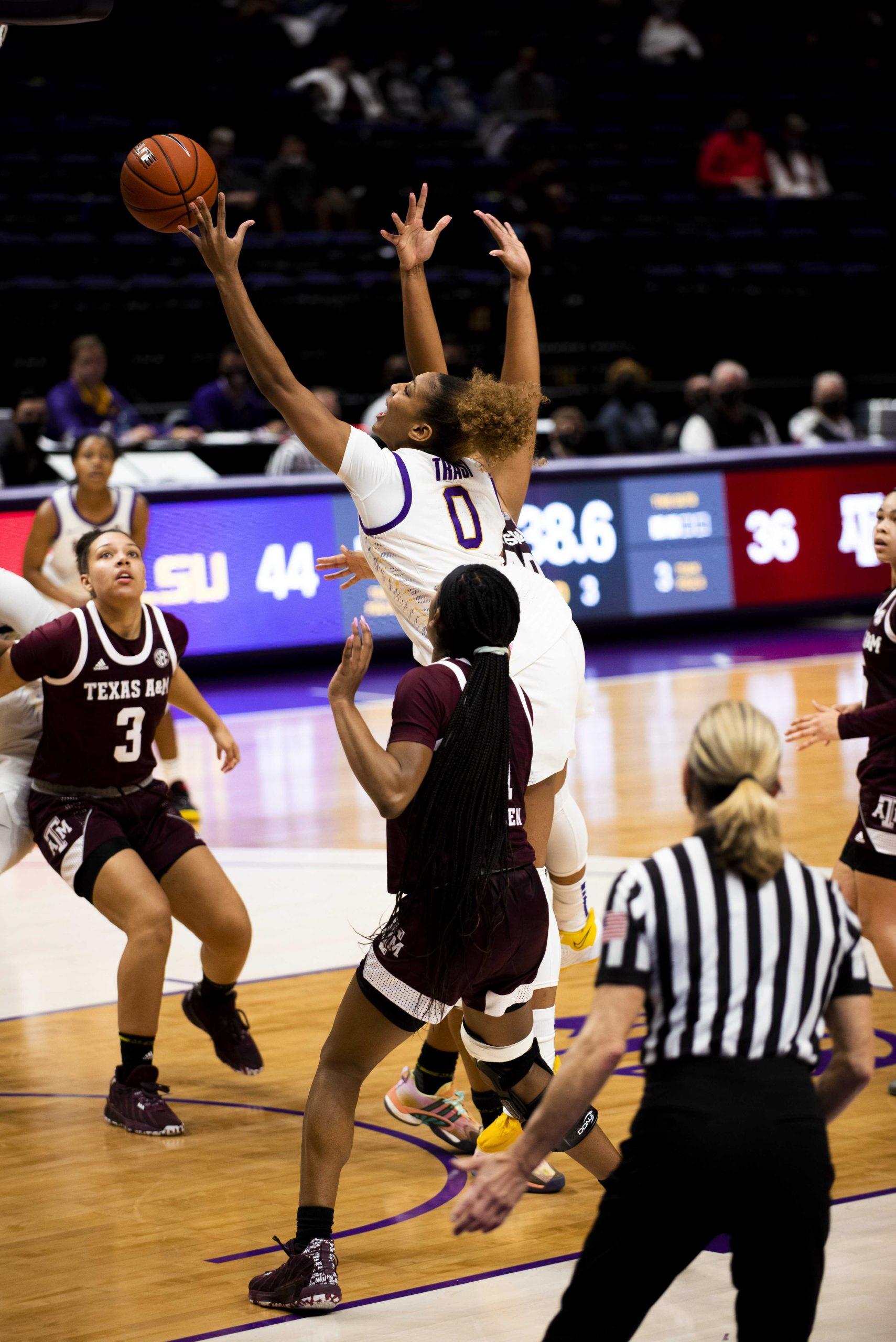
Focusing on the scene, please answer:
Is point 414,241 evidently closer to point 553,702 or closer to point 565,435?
point 553,702

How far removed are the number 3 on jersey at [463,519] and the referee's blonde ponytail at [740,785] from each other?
1801 mm

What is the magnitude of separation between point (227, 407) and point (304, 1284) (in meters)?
11.7

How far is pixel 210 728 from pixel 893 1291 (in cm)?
280

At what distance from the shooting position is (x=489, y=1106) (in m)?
→ 4.65

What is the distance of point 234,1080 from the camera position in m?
5.50

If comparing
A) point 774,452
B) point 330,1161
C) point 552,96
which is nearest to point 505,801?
point 330,1161

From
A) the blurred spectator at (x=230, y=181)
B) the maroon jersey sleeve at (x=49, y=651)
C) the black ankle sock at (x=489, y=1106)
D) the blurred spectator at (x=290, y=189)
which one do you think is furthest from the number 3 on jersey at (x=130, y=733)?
the blurred spectator at (x=290, y=189)

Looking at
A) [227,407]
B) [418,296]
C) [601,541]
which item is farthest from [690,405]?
[418,296]

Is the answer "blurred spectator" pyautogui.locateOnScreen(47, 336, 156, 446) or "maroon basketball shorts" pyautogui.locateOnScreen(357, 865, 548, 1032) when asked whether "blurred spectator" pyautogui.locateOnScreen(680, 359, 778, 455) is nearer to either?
"blurred spectator" pyautogui.locateOnScreen(47, 336, 156, 446)

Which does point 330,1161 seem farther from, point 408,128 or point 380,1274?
point 408,128

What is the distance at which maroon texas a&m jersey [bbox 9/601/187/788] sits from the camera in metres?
5.23

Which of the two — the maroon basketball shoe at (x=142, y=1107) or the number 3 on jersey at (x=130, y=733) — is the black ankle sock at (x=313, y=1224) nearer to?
the maroon basketball shoe at (x=142, y=1107)

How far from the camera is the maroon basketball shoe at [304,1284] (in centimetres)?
377

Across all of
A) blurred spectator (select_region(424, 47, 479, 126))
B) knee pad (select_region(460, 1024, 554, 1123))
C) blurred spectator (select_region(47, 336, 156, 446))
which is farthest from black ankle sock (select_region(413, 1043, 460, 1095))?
blurred spectator (select_region(424, 47, 479, 126))
